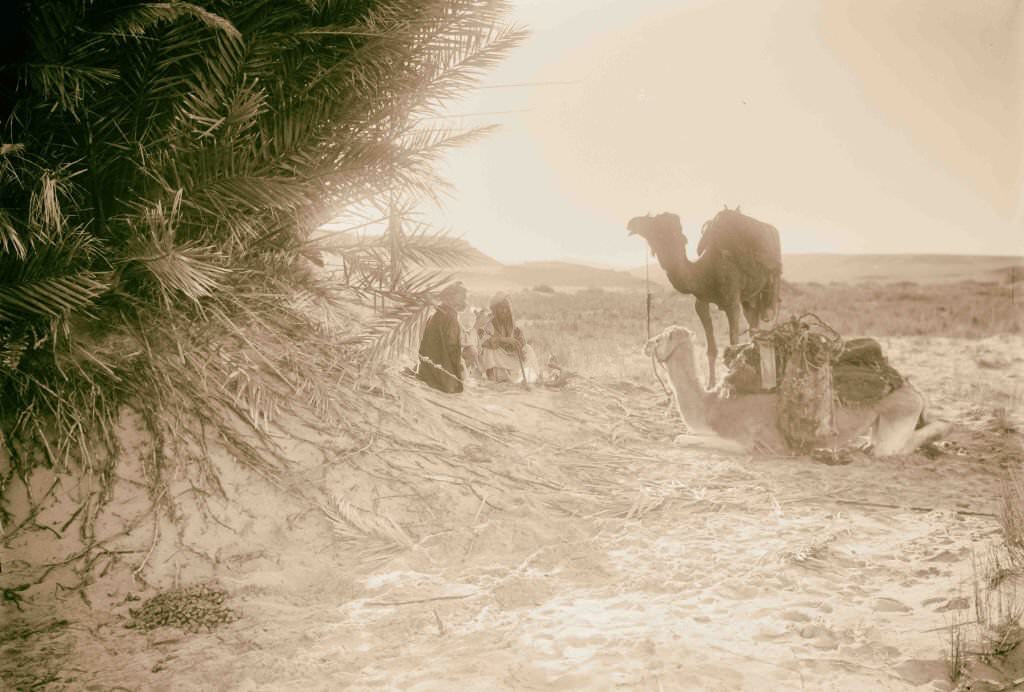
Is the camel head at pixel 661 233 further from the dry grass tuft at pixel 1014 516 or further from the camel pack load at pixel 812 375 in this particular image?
the dry grass tuft at pixel 1014 516

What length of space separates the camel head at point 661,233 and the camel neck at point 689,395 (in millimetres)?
403

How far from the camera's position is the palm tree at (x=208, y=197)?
1.76 metres

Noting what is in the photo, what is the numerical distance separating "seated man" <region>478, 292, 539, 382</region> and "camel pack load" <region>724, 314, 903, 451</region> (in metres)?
0.72

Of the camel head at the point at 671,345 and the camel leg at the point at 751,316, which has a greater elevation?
the camel leg at the point at 751,316

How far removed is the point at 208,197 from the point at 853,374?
2.09 meters

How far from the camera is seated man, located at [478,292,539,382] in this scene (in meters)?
2.48

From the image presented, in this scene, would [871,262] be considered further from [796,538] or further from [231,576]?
[231,576]

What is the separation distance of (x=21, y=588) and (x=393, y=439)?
1110mm

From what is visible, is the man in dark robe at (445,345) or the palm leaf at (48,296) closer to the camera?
the palm leaf at (48,296)

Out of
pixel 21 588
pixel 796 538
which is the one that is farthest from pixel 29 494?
pixel 796 538

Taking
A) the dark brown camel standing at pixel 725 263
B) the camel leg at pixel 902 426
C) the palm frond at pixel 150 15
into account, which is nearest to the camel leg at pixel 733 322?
the dark brown camel standing at pixel 725 263

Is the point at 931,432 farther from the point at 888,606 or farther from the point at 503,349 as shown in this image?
the point at 503,349

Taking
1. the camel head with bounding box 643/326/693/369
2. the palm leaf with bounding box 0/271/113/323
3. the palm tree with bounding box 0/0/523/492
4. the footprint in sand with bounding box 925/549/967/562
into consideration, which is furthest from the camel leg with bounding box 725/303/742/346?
the palm leaf with bounding box 0/271/113/323

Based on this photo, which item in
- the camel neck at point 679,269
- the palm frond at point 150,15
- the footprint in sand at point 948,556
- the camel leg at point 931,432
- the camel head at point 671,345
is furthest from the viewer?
the camel head at point 671,345
